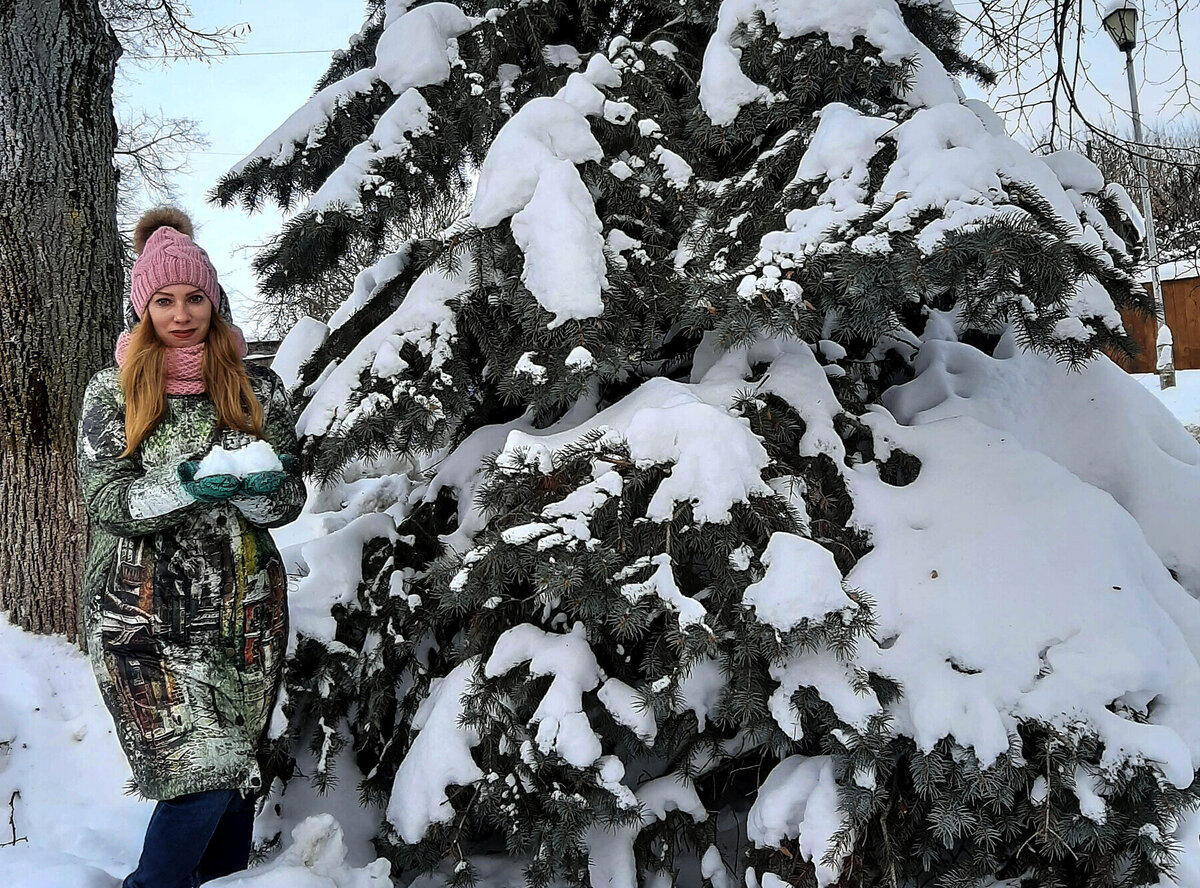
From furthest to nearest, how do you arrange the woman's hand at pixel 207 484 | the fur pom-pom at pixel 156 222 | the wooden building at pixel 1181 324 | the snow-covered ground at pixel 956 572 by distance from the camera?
the wooden building at pixel 1181 324
the fur pom-pom at pixel 156 222
the snow-covered ground at pixel 956 572
the woman's hand at pixel 207 484

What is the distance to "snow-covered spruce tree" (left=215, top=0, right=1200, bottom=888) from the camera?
1762 millimetres

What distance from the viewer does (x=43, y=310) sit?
282 cm

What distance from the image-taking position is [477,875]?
6.94 ft

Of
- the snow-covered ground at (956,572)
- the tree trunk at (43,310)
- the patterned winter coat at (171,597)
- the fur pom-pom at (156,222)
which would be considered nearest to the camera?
the patterned winter coat at (171,597)

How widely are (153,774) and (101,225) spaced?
2143mm

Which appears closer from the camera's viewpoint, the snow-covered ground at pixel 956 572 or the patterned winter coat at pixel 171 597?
the patterned winter coat at pixel 171 597

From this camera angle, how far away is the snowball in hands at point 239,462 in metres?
1.59

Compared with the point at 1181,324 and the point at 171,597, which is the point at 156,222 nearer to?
the point at 171,597

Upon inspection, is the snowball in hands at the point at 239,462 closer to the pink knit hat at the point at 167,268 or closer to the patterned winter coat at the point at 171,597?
the patterned winter coat at the point at 171,597

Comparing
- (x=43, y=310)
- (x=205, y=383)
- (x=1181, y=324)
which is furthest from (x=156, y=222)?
(x=1181, y=324)

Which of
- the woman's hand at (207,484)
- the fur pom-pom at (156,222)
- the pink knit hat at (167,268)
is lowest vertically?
the woman's hand at (207,484)

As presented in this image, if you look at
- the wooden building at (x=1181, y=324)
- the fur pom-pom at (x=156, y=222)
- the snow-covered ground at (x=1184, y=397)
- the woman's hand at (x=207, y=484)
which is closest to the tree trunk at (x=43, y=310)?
the fur pom-pom at (x=156, y=222)

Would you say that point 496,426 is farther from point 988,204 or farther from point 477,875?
point 988,204

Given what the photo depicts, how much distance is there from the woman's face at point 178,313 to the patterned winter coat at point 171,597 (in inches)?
5.1
